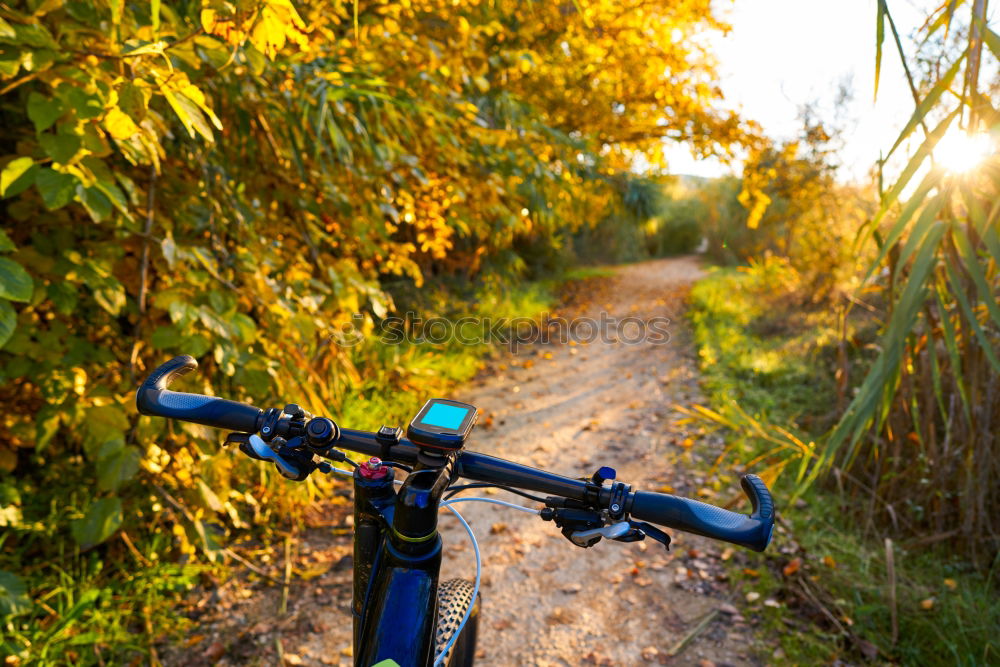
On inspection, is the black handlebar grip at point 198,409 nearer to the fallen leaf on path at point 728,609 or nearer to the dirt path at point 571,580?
the dirt path at point 571,580

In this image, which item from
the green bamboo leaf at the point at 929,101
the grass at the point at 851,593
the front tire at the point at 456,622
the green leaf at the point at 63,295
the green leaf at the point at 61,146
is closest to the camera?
the front tire at the point at 456,622

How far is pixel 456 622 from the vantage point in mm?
Result: 1390

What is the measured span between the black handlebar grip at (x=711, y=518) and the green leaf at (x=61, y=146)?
172 cm

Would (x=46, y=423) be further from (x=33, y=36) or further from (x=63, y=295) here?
(x=33, y=36)

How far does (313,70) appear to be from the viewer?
2.58 m

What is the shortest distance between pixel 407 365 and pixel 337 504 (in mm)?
1873

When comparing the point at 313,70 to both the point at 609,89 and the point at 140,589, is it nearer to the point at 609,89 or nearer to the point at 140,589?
the point at 140,589

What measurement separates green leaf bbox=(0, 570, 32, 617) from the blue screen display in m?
1.82

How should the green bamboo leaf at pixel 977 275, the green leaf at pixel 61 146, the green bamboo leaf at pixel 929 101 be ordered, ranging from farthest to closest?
the green bamboo leaf at pixel 977 275, the green bamboo leaf at pixel 929 101, the green leaf at pixel 61 146

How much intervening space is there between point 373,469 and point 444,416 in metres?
0.18

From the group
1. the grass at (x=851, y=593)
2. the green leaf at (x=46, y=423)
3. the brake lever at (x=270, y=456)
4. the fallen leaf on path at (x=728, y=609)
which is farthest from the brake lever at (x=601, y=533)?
the fallen leaf on path at (x=728, y=609)

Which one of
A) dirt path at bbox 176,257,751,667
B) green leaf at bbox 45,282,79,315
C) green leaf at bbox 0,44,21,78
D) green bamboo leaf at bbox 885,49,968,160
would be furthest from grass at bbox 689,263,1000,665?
green leaf at bbox 0,44,21,78

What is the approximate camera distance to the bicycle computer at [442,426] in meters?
0.96

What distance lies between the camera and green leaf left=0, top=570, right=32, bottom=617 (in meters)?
1.86
